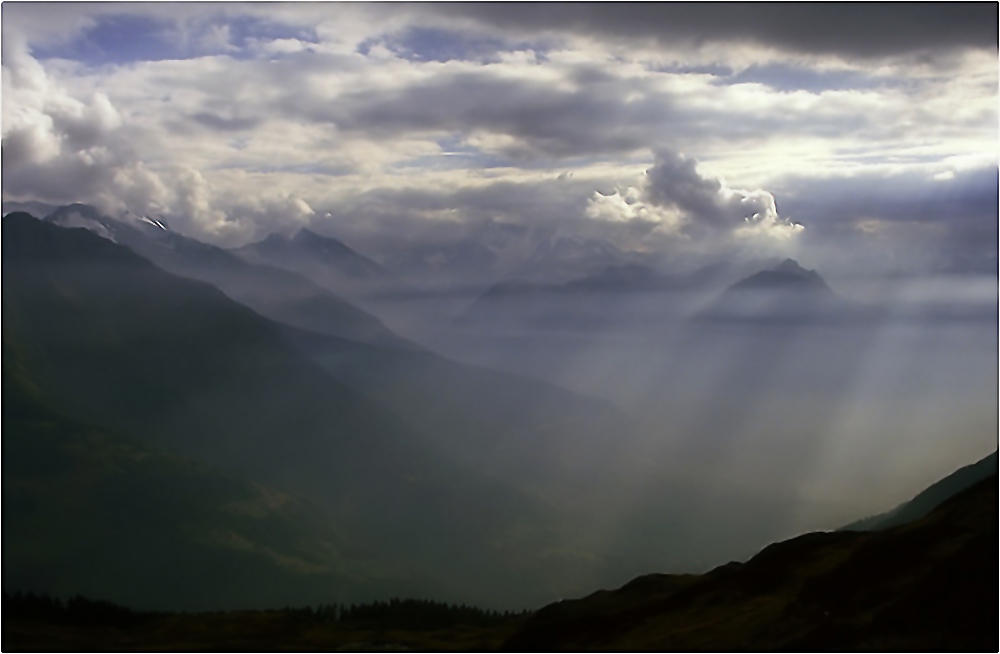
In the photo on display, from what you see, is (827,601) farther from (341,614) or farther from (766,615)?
(341,614)

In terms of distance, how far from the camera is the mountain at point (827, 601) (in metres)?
39.1

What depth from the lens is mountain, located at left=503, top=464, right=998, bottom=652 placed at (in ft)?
128

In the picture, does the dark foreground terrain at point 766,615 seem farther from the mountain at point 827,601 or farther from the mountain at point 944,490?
the mountain at point 944,490

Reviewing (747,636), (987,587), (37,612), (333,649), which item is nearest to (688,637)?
(747,636)

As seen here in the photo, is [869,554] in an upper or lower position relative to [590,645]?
upper

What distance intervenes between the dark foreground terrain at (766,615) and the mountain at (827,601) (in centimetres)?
9

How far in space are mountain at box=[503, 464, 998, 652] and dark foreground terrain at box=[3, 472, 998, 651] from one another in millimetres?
93

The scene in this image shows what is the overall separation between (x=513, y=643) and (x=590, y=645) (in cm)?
653

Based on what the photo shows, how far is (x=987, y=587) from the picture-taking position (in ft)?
132

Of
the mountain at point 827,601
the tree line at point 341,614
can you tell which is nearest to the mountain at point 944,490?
the tree line at point 341,614

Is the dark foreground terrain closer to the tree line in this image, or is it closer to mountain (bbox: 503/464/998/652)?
mountain (bbox: 503/464/998/652)

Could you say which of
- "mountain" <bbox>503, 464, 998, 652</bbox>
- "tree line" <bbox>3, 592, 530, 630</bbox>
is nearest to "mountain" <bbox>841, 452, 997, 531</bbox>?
"tree line" <bbox>3, 592, 530, 630</bbox>

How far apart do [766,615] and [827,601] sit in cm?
352

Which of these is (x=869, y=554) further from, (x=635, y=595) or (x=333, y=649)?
(x=333, y=649)
